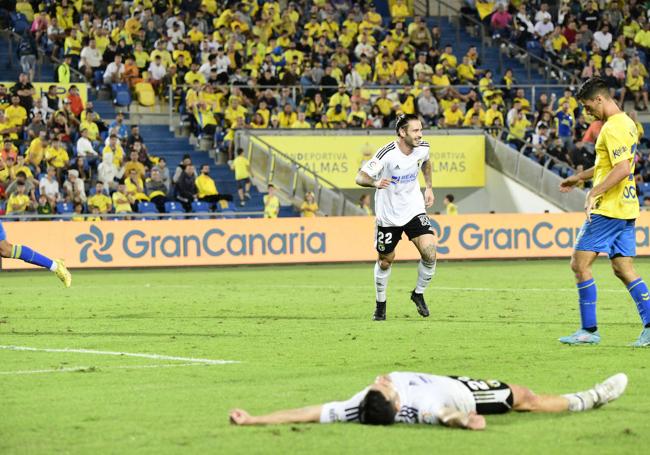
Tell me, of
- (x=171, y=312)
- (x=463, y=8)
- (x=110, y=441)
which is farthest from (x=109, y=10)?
(x=110, y=441)

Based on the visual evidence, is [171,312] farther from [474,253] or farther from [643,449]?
[474,253]

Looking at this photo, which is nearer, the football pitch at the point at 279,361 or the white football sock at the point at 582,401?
the football pitch at the point at 279,361

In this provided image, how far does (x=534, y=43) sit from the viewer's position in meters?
42.4

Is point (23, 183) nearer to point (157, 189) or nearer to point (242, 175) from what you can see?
point (157, 189)

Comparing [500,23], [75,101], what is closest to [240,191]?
[75,101]

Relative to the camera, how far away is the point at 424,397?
26.4ft

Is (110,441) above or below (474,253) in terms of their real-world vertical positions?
above

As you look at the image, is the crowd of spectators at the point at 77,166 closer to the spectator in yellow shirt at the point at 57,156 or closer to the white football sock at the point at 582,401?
the spectator in yellow shirt at the point at 57,156

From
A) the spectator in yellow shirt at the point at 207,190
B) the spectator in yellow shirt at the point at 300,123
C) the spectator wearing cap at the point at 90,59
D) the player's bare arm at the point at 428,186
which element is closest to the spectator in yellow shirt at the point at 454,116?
the spectator in yellow shirt at the point at 300,123

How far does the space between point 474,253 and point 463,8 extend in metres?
14.4

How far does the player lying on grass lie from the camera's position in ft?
26.1

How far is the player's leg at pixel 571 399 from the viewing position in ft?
28.1

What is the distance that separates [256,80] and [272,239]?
7679mm

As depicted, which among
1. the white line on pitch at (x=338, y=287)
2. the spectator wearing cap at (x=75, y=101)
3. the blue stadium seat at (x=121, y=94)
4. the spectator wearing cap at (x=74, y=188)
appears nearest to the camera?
the white line on pitch at (x=338, y=287)
